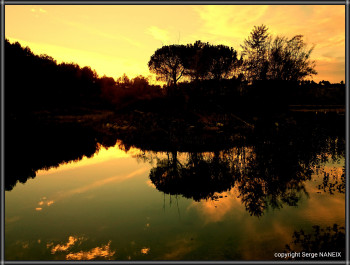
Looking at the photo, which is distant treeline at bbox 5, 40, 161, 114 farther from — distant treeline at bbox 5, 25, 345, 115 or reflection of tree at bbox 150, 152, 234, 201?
reflection of tree at bbox 150, 152, 234, 201

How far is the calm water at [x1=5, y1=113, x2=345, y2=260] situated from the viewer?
573 cm

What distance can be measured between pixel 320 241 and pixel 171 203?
4783 millimetres

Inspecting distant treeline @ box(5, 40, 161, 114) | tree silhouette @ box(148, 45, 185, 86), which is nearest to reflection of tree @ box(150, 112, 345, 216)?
distant treeline @ box(5, 40, 161, 114)

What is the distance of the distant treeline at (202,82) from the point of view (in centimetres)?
3281

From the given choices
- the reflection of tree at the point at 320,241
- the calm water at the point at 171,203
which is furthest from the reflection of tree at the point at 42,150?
the reflection of tree at the point at 320,241

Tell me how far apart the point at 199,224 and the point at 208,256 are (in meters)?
1.52

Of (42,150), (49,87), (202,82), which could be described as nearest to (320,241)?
(42,150)

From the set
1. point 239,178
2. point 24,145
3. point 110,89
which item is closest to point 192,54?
point 110,89

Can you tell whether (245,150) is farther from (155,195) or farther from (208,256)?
(208,256)

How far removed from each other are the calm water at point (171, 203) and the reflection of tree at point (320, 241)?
2.4 inches

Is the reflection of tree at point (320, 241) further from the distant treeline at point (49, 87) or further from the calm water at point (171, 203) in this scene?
the distant treeline at point (49, 87)

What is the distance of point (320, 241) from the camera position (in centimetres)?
578

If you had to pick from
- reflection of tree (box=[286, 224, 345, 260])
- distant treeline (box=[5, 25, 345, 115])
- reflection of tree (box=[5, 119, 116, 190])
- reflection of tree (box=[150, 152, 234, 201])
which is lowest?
reflection of tree (box=[286, 224, 345, 260])

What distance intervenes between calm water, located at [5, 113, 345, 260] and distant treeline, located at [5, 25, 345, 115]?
57.0 feet
